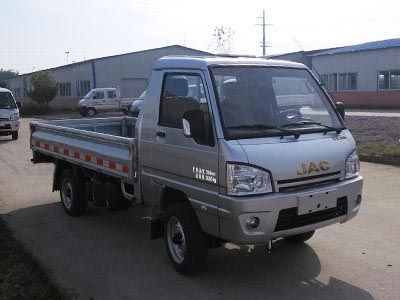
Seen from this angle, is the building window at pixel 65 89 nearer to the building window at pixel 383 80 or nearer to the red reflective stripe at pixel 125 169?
the building window at pixel 383 80

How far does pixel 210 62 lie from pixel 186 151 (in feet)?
3.04

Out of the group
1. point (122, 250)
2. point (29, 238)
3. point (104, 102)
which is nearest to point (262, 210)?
point (122, 250)

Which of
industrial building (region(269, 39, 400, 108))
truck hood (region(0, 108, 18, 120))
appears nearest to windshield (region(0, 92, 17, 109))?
truck hood (region(0, 108, 18, 120))

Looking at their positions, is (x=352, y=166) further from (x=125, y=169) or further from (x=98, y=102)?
(x=98, y=102)

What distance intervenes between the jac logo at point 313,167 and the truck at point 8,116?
59.4 ft

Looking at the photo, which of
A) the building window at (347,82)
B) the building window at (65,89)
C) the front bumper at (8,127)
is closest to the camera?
the front bumper at (8,127)

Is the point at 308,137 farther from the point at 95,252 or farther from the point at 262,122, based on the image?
the point at 95,252

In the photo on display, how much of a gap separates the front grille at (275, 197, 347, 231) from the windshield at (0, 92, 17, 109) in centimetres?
1869

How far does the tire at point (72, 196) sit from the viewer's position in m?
7.82

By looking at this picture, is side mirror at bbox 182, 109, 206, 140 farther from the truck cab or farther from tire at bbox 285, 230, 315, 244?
the truck cab

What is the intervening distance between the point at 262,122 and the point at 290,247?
72.1 inches

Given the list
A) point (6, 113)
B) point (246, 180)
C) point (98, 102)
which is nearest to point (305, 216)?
point (246, 180)

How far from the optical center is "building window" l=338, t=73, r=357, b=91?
43.5 m

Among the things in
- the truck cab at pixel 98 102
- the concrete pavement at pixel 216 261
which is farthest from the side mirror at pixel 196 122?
the truck cab at pixel 98 102
